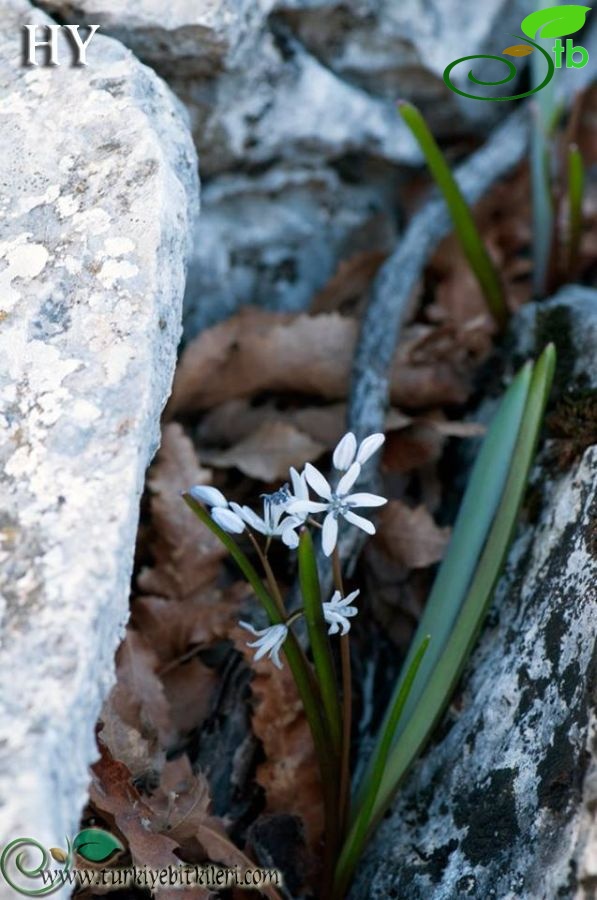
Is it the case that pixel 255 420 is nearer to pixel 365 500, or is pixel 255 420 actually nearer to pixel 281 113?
pixel 281 113

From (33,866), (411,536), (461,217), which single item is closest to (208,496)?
(33,866)

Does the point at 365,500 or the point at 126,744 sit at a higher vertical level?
the point at 365,500

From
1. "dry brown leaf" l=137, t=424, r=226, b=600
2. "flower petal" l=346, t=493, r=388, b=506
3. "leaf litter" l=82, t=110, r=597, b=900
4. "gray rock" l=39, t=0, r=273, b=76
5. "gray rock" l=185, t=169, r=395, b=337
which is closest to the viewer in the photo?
"flower petal" l=346, t=493, r=388, b=506

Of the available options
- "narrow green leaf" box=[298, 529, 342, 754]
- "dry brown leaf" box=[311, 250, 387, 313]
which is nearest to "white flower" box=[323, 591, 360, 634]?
"narrow green leaf" box=[298, 529, 342, 754]

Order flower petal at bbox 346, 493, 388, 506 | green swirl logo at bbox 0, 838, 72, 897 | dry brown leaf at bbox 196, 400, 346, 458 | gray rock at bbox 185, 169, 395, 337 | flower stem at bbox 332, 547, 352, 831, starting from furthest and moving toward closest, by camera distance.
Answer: gray rock at bbox 185, 169, 395, 337 → dry brown leaf at bbox 196, 400, 346, 458 → flower stem at bbox 332, 547, 352, 831 → flower petal at bbox 346, 493, 388, 506 → green swirl logo at bbox 0, 838, 72, 897

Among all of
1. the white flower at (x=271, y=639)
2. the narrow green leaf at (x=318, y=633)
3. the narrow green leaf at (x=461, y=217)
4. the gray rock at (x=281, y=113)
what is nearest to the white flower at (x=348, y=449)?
the narrow green leaf at (x=318, y=633)

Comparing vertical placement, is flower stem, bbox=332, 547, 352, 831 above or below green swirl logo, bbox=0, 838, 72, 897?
below

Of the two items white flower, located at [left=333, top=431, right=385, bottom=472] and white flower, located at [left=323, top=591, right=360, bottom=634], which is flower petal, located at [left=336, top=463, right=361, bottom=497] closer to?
white flower, located at [left=333, top=431, right=385, bottom=472]
